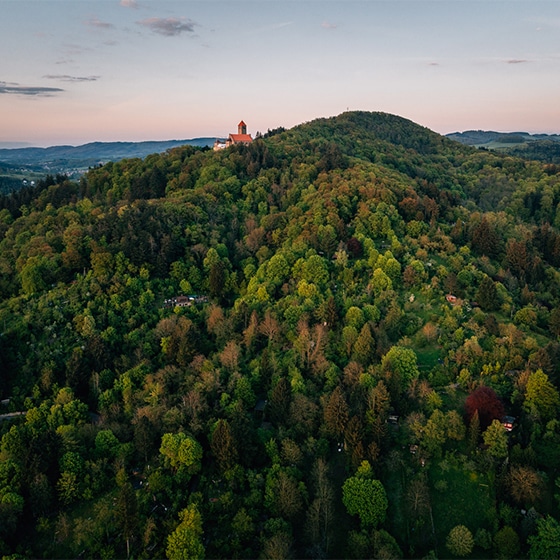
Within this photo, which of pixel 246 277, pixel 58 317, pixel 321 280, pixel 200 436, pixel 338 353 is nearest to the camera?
pixel 200 436

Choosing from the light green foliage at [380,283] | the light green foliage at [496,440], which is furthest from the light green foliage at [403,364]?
the light green foliage at [380,283]

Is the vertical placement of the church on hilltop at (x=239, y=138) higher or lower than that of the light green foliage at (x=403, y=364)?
higher

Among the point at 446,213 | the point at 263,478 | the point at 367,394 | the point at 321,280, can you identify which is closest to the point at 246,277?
the point at 321,280

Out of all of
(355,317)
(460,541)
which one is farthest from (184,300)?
(460,541)

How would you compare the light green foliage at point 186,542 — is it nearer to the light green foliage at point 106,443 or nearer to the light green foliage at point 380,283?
the light green foliage at point 106,443

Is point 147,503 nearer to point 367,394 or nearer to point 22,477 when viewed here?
point 22,477

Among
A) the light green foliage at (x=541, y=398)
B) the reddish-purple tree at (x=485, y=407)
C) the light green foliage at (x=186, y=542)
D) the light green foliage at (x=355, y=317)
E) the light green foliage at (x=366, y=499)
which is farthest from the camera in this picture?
the light green foliage at (x=355, y=317)

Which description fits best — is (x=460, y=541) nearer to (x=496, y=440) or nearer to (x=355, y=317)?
(x=496, y=440)

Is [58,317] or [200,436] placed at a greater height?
[58,317]
